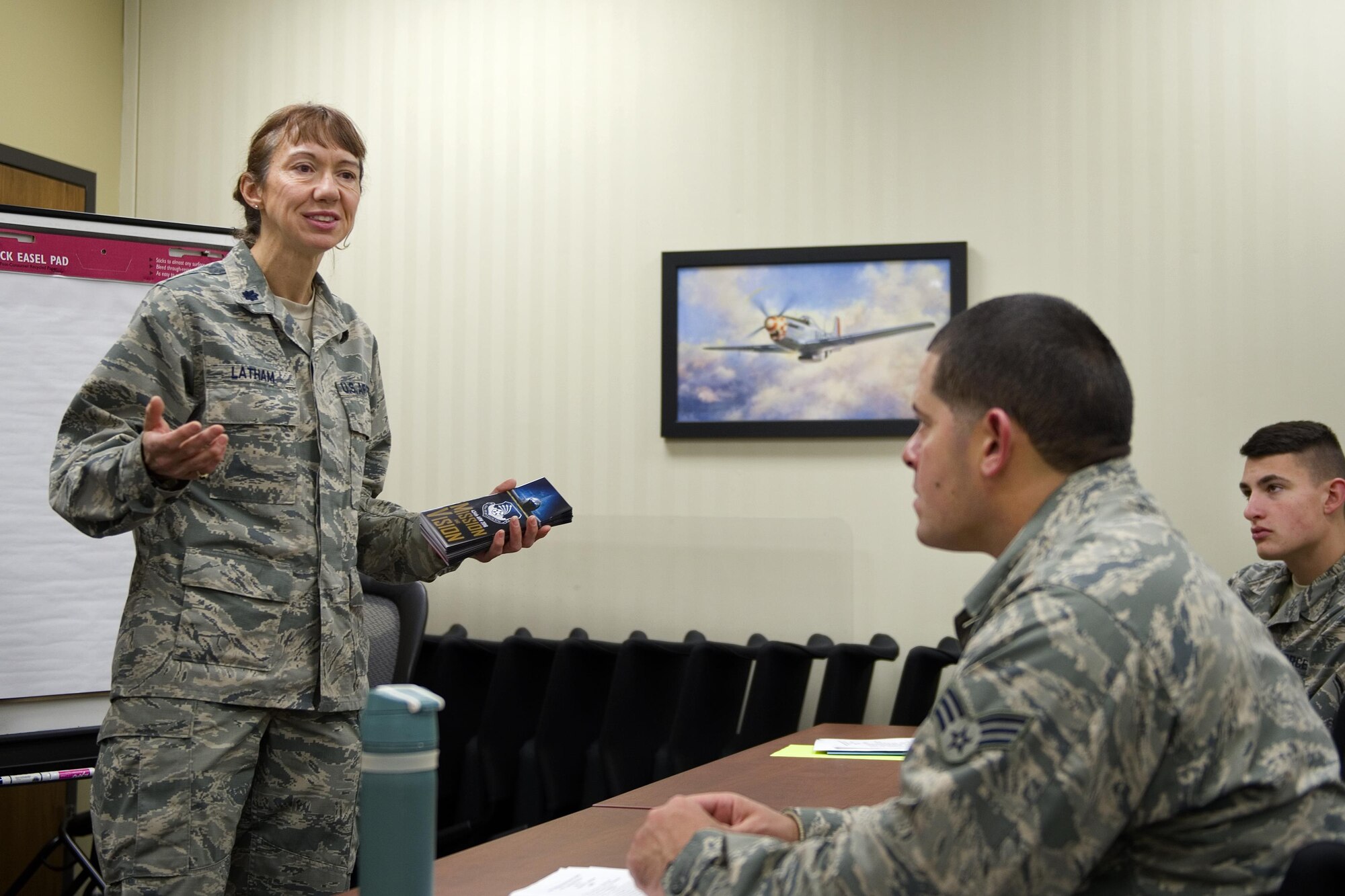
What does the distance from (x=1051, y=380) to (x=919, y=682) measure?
96.4 inches

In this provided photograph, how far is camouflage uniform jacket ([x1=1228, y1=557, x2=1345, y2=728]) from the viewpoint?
2.45 metres

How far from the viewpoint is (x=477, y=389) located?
3980 mm

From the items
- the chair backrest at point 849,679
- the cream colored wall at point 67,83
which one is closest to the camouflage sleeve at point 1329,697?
the chair backrest at point 849,679

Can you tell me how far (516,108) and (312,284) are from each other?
2.09 meters

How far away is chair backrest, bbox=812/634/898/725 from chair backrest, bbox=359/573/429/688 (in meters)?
1.13

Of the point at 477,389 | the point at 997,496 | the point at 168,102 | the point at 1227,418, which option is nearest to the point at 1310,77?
the point at 1227,418

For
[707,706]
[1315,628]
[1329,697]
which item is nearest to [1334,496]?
[1315,628]

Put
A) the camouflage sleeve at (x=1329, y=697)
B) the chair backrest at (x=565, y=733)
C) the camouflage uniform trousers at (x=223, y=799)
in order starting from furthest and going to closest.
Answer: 1. the chair backrest at (x=565, y=733)
2. the camouflage sleeve at (x=1329, y=697)
3. the camouflage uniform trousers at (x=223, y=799)

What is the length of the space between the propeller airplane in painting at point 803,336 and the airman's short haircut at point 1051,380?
8.40 feet

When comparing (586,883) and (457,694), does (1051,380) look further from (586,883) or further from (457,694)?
(457,694)

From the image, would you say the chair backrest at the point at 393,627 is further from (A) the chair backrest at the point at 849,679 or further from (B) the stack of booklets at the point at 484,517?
(A) the chair backrest at the point at 849,679

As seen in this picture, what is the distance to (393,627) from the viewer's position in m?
3.04

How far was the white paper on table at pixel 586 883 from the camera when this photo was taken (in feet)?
3.94

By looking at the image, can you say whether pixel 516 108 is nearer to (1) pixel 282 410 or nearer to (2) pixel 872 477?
(2) pixel 872 477
